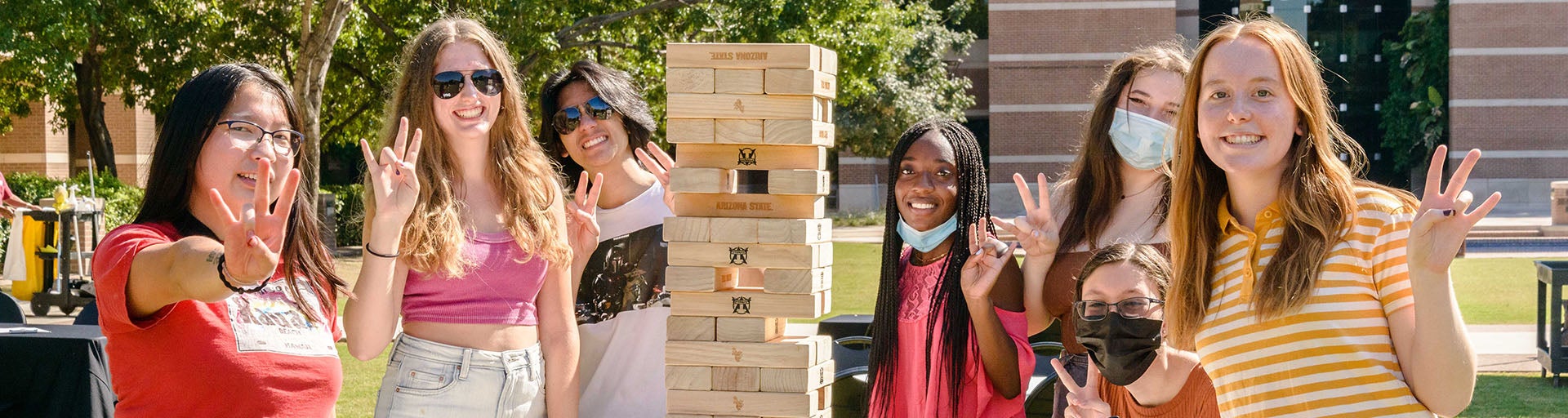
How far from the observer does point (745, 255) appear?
3.45m

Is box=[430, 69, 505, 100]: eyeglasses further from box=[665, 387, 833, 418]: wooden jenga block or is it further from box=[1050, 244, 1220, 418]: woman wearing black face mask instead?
box=[1050, 244, 1220, 418]: woman wearing black face mask

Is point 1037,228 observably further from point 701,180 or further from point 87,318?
point 87,318

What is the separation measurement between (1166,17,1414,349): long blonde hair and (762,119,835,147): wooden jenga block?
1075mm

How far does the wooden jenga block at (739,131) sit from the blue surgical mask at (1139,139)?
38.5 inches

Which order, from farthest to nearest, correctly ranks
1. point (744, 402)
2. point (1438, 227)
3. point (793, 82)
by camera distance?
point (744, 402)
point (793, 82)
point (1438, 227)

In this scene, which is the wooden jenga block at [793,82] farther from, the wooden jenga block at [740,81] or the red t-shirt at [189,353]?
the red t-shirt at [189,353]

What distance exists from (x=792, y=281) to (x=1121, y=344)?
3.18 ft

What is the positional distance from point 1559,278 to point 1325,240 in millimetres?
6350

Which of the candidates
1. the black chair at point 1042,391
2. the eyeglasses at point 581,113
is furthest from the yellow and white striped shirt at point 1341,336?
the black chair at point 1042,391

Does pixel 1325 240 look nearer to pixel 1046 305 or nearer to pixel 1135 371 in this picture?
pixel 1135 371

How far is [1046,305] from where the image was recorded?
3318mm

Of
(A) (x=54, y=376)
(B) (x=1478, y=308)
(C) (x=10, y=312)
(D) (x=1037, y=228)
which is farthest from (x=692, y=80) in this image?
(B) (x=1478, y=308)

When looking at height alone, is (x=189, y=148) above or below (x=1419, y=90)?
below

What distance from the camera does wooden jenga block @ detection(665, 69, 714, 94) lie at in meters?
3.44
